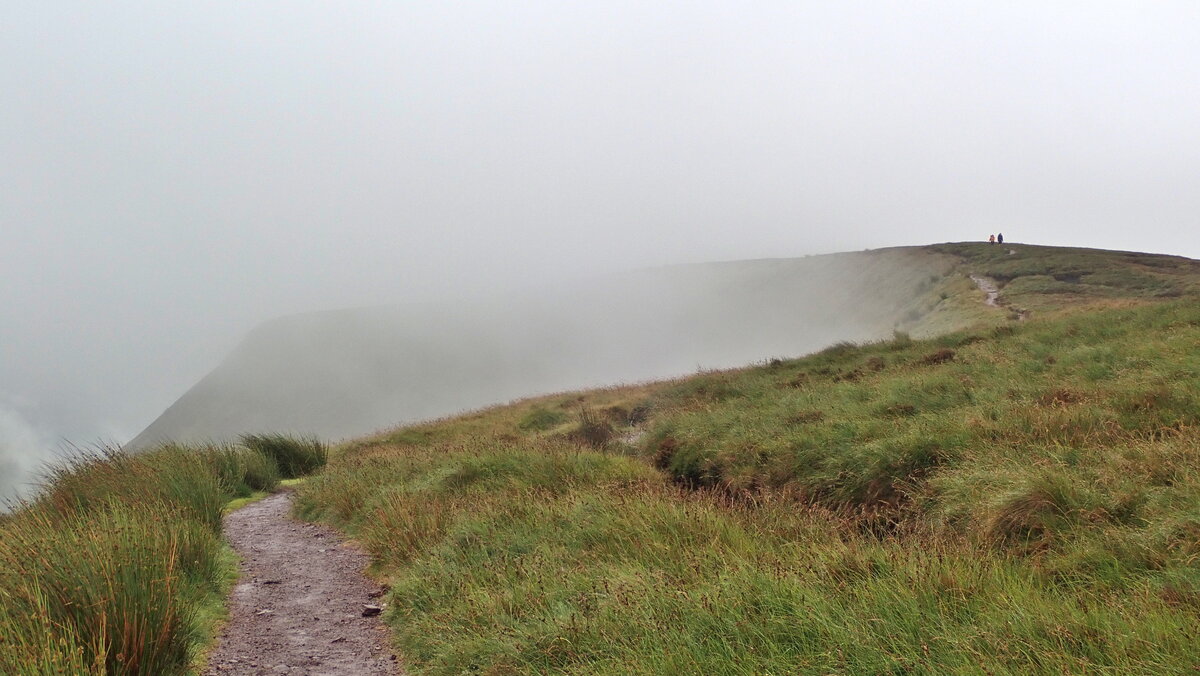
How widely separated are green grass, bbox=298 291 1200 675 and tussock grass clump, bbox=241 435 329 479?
6883 millimetres

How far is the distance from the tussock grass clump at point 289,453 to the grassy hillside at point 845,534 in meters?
6.50

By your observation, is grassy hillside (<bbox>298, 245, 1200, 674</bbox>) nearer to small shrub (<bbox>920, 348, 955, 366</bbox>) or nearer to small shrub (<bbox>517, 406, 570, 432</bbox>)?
small shrub (<bbox>920, 348, 955, 366</bbox>)

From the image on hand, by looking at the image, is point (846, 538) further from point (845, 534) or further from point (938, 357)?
point (938, 357)

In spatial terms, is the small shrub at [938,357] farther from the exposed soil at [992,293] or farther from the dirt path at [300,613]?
the dirt path at [300,613]

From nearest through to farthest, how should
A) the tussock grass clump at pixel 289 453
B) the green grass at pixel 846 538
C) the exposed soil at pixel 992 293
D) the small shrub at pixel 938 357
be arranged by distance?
the green grass at pixel 846 538
the small shrub at pixel 938 357
the tussock grass clump at pixel 289 453
the exposed soil at pixel 992 293

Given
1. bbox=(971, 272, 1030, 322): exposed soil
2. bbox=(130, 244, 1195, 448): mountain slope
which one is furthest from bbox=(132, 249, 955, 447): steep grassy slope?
bbox=(971, 272, 1030, 322): exposed soil

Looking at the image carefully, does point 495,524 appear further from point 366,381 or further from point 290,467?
point 366,381

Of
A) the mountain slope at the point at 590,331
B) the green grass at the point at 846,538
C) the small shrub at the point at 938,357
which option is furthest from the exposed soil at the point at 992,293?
the green grass at the point at 846,538

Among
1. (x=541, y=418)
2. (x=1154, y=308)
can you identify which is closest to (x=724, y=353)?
(x=541, y=418)

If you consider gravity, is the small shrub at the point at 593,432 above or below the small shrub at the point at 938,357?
below

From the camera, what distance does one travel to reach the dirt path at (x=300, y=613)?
568 centimetres

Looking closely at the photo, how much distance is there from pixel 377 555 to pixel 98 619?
4309 mm

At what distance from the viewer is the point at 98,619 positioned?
175 inches

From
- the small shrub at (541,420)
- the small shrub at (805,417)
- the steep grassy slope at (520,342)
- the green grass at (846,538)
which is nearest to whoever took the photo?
the green grass at (846,538)
